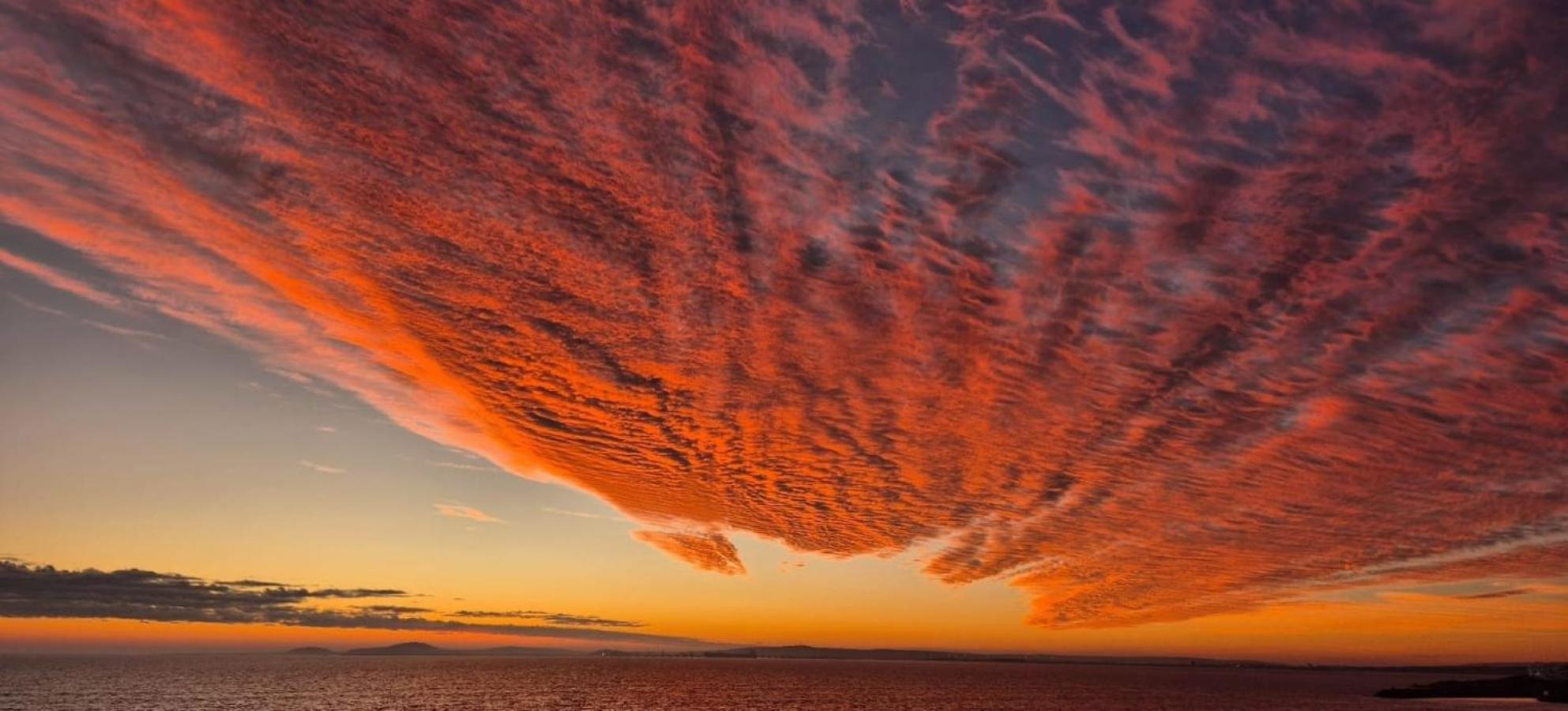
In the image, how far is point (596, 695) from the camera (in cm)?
14050

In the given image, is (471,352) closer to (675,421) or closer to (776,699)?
(675,421)

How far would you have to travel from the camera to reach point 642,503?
195 feet

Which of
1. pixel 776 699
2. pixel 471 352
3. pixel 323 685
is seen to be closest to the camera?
pixel 471 352

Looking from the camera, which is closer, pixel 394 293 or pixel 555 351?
pixel 394 293

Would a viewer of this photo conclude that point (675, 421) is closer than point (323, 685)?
Yes

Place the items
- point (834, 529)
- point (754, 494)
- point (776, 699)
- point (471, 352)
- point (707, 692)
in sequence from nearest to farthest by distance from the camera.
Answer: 1. point (471, 352)
2. point (754, 494)
3. point (834, 529)
4. point (776, 699)
5. point (707, 692)

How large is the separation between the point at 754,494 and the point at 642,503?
26.6 ft

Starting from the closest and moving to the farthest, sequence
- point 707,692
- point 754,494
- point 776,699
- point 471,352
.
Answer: point 471,352 → point 754,494 → point 776,699 → point 707,692

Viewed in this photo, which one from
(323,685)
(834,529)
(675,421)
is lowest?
(323,685)

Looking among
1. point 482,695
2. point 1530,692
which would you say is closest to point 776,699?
point 482,695

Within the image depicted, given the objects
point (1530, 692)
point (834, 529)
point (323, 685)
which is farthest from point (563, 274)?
point (1530, 692)

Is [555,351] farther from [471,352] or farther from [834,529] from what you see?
[834,529]

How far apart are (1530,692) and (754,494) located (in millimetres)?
188820

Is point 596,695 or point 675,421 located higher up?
point 675,421
